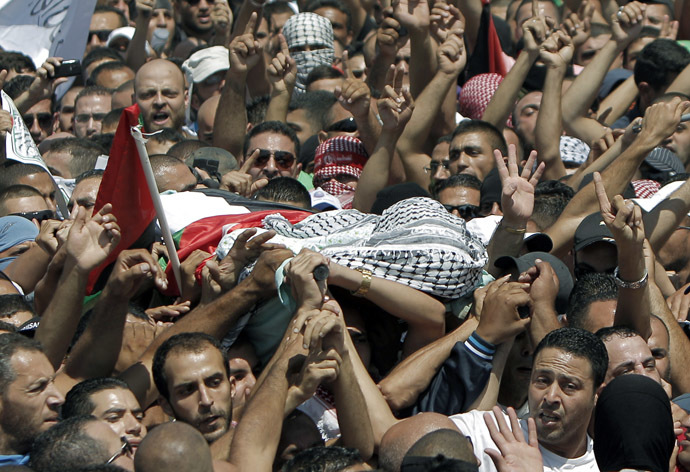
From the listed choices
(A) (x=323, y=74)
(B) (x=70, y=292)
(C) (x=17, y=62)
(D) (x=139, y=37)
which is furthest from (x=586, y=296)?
(D) (x=139, y=37)

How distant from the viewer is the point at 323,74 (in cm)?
944

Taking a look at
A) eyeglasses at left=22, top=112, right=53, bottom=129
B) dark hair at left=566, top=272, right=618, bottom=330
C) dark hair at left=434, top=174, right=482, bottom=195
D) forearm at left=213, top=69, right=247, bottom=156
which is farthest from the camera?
eyeglasses at left=22, top=112, right=53, bottom=129

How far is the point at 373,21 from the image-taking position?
11852 mm

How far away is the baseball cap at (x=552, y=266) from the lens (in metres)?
5.67

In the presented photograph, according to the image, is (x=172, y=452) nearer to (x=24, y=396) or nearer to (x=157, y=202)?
(x=24, y=396)

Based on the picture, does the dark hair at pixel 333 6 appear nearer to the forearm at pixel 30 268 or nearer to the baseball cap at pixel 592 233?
the forearm at pixel 30 268

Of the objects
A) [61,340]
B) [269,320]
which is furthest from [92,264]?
[269,320]

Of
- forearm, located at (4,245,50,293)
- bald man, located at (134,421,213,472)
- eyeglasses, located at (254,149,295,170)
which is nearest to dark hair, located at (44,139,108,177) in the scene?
eyeglasses, located at (254,149,295,170)

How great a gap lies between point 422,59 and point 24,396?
139 inches

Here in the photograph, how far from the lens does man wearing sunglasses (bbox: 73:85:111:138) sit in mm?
9391

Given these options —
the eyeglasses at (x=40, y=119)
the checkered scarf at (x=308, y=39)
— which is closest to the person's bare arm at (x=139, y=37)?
the eyeglasses at (x=40, y=119)

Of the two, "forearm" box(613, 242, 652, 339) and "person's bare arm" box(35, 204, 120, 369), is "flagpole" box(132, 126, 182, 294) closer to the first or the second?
"person's bare arm" box(35, 204, 120, 369)

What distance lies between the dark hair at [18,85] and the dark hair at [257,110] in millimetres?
1437

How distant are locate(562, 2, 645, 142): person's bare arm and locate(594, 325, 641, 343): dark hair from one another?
2772 millimetres
